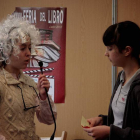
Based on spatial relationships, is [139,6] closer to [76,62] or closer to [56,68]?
[76,62]

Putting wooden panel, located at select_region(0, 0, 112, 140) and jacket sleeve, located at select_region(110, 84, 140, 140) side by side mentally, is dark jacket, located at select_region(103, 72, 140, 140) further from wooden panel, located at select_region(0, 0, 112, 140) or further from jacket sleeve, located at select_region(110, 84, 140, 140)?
wooden panel, located at select_region(0, 0, 112, 140)

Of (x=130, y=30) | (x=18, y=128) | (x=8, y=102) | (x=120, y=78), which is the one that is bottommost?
(x=18, y=128)

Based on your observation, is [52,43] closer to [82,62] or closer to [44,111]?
[82,62]

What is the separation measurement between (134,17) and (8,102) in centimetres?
183

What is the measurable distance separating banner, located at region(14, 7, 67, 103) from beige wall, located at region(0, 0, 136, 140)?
0.06 metres

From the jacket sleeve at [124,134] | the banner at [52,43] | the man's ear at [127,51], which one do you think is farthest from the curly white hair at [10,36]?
the banner at [52,43]

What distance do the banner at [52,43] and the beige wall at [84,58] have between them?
55mm

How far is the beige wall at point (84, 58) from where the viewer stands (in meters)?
2.46

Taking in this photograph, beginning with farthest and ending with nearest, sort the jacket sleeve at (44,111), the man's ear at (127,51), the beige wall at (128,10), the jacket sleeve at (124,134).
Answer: the beige wall at (128,10) < the jacket sleeve at (44,111) < the man's ear at (127,51) < the jacket sleeve at (124,134)

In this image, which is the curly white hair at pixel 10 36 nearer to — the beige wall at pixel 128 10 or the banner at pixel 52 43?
the banner at pixel 52 43

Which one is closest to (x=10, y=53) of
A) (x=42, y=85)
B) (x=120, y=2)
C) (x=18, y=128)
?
(x=42, y=85)

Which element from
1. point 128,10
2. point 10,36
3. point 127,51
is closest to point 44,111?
point 10,36

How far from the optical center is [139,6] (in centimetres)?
247

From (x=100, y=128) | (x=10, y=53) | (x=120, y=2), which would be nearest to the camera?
(x=100, y=128)
